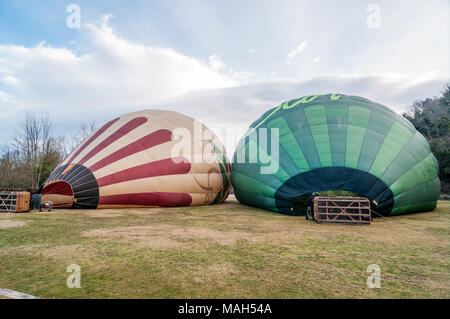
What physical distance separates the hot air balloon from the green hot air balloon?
249cm

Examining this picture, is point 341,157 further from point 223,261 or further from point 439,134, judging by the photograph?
point 439,134

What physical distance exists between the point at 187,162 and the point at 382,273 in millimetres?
7805

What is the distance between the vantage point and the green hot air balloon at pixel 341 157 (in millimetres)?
6715

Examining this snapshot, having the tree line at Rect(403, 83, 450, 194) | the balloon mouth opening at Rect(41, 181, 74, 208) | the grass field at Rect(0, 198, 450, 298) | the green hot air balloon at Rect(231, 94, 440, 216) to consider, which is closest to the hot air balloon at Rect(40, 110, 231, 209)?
the balloon mouth opening at Rect(41, 181, 74, 208)

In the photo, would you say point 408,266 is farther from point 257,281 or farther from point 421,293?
point 257,281

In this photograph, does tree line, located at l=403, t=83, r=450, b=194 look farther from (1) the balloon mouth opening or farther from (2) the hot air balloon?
(1) the balloon mouth opening

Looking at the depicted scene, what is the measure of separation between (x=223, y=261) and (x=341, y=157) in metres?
5.12

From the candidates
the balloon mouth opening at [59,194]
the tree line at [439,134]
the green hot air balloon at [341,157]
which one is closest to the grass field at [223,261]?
the green hot air balloon at [341,157]

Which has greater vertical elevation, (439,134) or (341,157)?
(439,134)

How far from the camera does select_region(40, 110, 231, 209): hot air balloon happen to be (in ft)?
27.1

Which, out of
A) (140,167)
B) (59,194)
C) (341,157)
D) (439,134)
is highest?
(439,134)

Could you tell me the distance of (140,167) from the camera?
880 cm

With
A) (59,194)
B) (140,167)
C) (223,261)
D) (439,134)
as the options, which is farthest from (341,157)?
(439,134)
